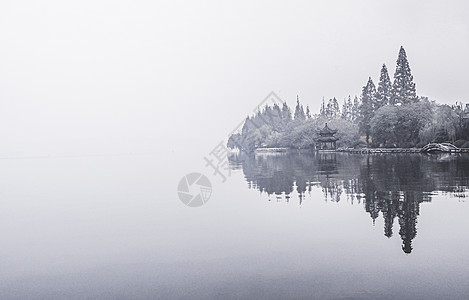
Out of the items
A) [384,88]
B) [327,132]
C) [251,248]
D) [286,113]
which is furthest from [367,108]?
[251,248]

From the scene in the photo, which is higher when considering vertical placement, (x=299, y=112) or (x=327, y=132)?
(x=299, y=112)

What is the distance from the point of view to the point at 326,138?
247ft

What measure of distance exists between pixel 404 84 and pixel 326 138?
66.8 ft

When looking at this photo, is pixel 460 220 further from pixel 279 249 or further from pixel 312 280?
pixel 312 280

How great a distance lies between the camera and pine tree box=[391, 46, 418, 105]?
59.9 meters

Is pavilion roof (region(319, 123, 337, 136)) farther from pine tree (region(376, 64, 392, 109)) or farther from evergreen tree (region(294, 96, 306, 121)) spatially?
evergreen tree (region(294, 96, 306, 121))

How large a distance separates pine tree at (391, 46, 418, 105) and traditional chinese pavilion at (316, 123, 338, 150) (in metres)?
17.0

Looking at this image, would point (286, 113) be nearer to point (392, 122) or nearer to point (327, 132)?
point (327, 132)

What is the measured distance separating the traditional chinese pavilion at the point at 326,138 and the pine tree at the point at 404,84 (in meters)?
17.0

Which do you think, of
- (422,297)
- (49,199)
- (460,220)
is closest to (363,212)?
(460,220)

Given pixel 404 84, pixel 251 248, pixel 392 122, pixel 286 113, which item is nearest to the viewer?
pixel 251 248

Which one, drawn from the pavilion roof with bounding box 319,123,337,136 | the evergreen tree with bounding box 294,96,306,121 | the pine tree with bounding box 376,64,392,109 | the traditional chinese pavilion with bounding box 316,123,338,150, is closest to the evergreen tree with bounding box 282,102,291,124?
the evergreen tree with bounding box 294,96,306,121

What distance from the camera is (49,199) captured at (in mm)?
19141

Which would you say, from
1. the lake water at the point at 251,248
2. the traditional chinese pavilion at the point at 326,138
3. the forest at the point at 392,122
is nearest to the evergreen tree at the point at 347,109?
the forest at the point at 392,122
